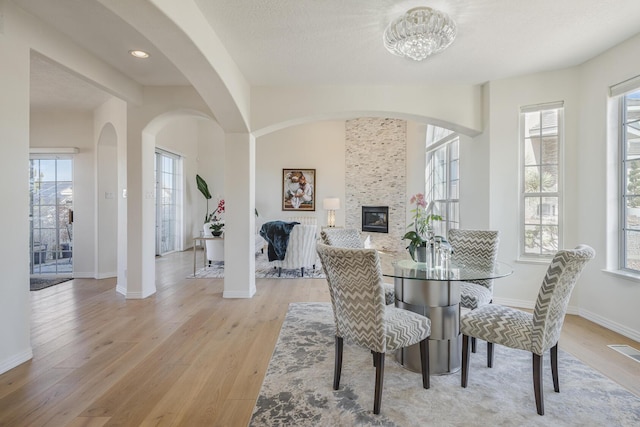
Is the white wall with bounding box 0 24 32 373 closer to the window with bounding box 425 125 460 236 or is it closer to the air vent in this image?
the air vent

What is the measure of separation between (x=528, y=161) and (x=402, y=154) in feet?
13.7

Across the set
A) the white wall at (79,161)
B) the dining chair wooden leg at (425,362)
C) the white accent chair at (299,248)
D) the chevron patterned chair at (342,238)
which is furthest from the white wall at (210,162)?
the dining chair wooden leg at (425,362)

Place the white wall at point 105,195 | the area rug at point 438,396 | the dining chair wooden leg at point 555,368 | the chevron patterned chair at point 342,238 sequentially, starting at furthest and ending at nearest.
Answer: the white wall at point 105,195, the chevron patterned chair at point 342,238, the dining chair wooden leg at point 555,368, the area rug at point 438,396

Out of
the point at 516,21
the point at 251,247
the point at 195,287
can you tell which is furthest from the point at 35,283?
the point at 516,21

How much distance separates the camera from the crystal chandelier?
2.20 metres

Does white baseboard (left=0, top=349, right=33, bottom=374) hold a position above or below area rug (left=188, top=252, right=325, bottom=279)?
below

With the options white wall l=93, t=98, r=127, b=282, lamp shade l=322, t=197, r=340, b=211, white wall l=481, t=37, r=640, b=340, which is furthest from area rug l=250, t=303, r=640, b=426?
lamp shade l=322, t=197, r=340, b=211

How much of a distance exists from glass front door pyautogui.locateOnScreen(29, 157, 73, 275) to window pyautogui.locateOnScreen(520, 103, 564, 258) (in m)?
6.68

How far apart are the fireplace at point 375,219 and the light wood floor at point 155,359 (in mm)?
4122

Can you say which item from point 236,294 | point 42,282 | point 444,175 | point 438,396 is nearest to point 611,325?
point 438,396

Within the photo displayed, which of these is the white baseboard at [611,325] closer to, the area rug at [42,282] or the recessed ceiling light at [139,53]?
the recessed ceiling light at [139,53]

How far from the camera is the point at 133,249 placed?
3971mm

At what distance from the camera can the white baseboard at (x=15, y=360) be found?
223cm

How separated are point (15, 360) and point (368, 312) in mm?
2643
